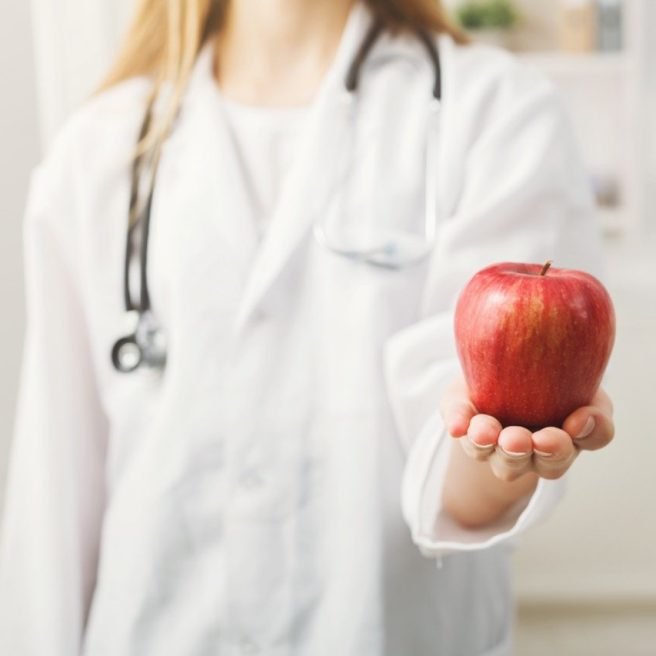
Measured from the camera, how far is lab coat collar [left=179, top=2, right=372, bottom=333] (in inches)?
37.1

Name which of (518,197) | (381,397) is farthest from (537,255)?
(381,397)

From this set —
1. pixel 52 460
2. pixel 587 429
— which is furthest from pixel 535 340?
pixel 52 460

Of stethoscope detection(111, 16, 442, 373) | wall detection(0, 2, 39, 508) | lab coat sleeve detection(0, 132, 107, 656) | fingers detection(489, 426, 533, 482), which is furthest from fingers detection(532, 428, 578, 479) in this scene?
wall detection(0, 2, 39, 508)

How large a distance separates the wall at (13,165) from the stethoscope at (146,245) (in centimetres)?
41

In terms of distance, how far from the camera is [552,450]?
0.64m

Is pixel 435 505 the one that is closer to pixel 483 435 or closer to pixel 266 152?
pixel 483 435

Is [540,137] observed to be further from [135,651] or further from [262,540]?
[135,651]

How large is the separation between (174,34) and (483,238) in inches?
16.6

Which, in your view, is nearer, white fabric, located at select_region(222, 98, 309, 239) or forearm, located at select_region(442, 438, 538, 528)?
forearm, located at select_region(442, 438, 538, 528)

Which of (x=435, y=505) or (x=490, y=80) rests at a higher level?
(x=490, y=80)

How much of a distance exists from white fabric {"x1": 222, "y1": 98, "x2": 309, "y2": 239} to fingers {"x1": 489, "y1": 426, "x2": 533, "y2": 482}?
0.42m

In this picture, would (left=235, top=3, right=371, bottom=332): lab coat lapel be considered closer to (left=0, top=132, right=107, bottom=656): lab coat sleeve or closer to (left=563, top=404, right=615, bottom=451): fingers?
(left=0, top=132, right=107, bottom=656): lab coat sleeve

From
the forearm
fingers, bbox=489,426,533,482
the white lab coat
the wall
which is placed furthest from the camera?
the wall

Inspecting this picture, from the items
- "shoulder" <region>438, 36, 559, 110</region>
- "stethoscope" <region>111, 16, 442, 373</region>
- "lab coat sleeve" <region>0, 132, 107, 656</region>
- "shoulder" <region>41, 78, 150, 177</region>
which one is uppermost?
"shoulder" <region>438, 36, 559, 110</region>
